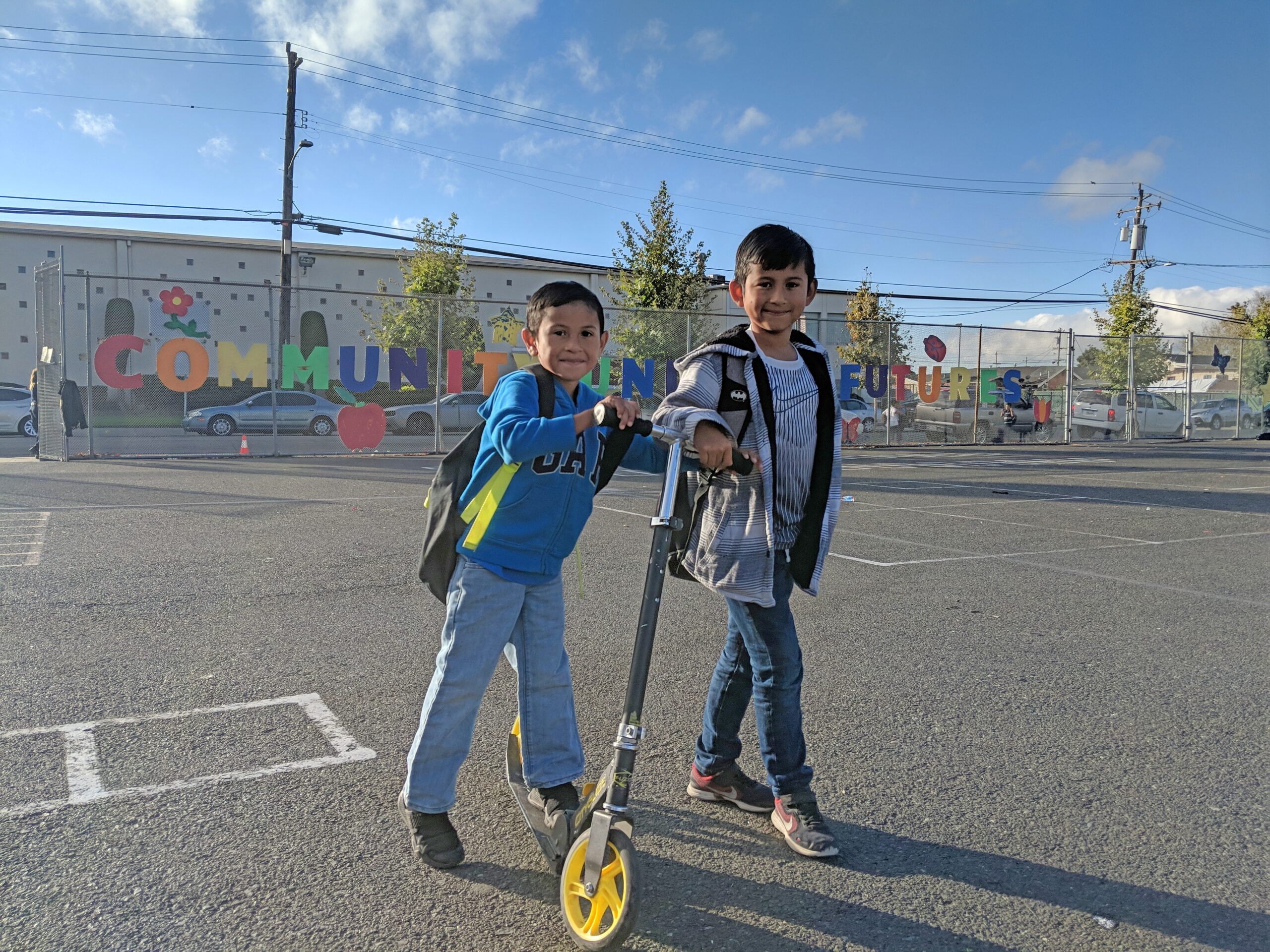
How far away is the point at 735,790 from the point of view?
9.98 ft

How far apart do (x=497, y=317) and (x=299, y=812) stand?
1712 centimetres

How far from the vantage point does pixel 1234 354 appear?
2681 cm

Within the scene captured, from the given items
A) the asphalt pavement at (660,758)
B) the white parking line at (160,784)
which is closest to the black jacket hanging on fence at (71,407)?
the asphalt pavement at (660,758)

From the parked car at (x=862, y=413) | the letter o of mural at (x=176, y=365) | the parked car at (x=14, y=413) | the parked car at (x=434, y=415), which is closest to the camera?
the letter o of mural at (x=176, y=365)

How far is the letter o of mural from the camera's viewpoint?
51.5 ft

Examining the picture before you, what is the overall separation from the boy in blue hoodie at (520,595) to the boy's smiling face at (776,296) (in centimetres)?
47

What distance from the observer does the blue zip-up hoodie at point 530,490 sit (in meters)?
2.51

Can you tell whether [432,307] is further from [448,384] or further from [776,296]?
[776,296]

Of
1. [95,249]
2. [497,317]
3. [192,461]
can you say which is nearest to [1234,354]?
[497,317]

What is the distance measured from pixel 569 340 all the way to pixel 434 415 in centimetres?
1755

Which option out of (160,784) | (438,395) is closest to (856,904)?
(160,784)

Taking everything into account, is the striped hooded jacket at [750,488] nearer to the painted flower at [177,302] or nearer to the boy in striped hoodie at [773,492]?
the boy in striped hoodie at [773,492]

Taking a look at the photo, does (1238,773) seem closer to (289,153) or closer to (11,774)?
(11,774)

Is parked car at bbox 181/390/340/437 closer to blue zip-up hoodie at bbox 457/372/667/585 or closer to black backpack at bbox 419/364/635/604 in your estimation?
black backpack at bbox 419/364/635/604
